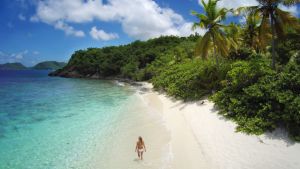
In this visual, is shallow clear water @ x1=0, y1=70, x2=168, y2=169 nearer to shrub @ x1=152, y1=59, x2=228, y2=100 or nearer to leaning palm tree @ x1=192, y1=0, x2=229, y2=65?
shrub @ x1=152, y1=59, x2=228, y2=100

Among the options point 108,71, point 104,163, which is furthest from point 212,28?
point 108,71

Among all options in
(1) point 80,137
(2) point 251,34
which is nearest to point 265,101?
(1) point 80,137

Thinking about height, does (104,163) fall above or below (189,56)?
below

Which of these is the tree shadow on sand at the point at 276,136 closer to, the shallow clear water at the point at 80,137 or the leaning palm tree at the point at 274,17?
the shallow clear water at the point at 80,137

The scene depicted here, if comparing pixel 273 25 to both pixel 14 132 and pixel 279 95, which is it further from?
pixel 14 132

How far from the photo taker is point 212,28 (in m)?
20.0

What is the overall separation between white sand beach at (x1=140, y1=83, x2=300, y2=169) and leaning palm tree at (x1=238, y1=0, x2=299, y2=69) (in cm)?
597

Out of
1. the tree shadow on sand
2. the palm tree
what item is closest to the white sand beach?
the tree shadow on sand

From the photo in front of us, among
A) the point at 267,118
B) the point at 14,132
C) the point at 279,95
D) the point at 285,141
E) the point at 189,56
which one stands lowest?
the point at 14,132

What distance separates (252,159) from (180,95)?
514 inches

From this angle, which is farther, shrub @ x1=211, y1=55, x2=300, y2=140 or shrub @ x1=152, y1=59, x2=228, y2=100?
shrub @ x1=152, y1=59, x2=228, y2=100

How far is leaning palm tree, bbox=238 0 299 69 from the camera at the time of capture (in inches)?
591

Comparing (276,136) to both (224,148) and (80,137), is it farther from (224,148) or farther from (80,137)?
→ (80,137)

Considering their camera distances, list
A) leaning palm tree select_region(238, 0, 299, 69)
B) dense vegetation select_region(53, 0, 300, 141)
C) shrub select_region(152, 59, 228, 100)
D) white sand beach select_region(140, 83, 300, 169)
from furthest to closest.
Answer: shrub select_region(152, 59, 228, 100) < leaning palm tree select_region(238, 0, 299, 69) < dense vegetation select_region(53, 0, 300, 141) < white sand beach select_region(140, 83, 300, 169)
